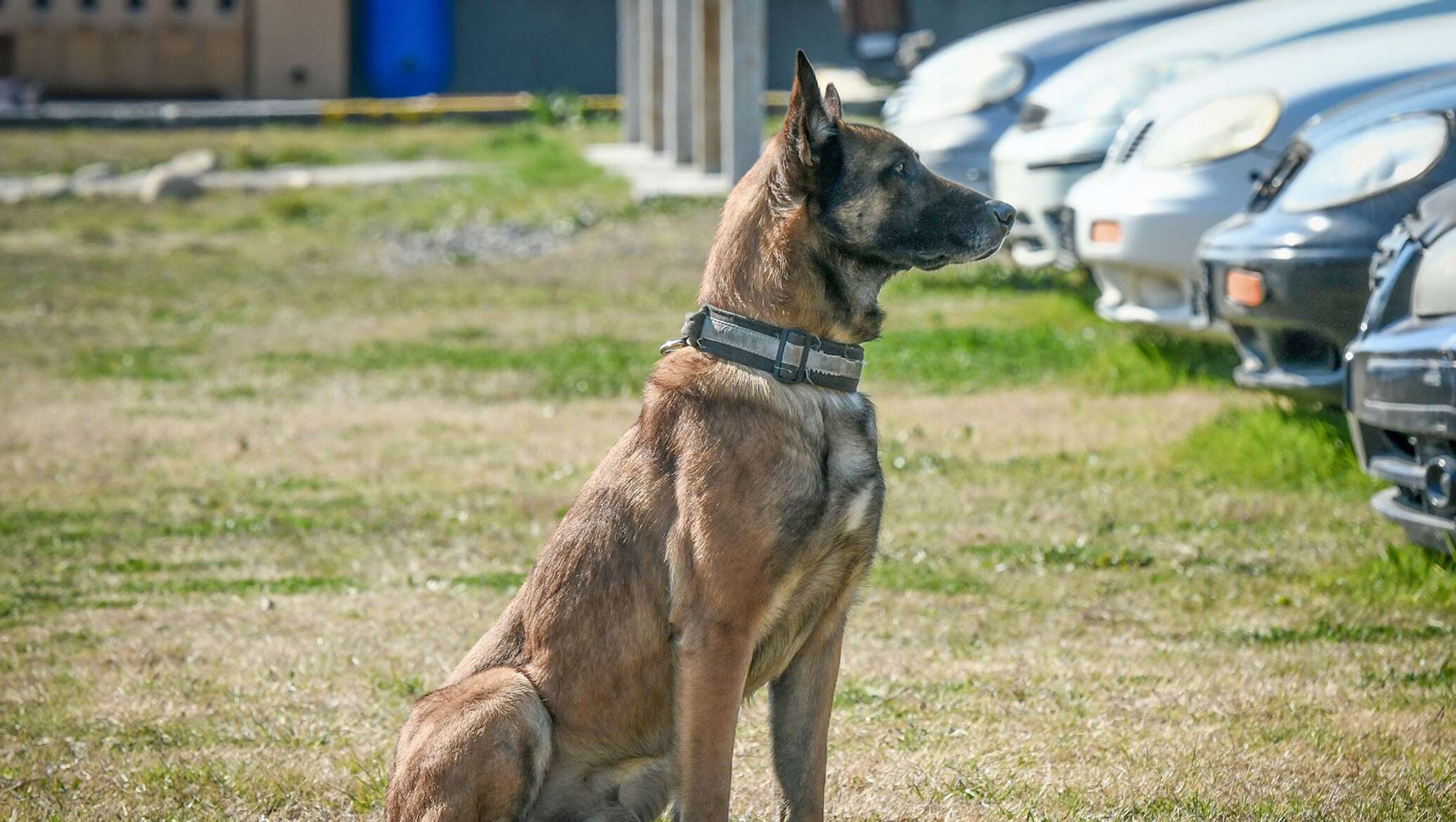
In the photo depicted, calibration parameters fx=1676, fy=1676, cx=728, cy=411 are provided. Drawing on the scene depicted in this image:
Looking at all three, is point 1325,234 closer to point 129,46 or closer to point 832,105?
point 832,105

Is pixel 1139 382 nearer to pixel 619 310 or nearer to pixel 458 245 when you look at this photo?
pixel 619 310

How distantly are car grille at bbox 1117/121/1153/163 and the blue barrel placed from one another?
24.3 meters

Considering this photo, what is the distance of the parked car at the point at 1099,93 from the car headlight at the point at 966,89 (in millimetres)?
1118

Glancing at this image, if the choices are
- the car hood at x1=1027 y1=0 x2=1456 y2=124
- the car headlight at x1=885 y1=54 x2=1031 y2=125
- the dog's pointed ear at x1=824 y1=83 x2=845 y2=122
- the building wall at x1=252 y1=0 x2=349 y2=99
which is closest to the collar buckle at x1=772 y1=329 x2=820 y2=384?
the dog's pointed ear at x1=824 y1=83 x2=845 y2=122

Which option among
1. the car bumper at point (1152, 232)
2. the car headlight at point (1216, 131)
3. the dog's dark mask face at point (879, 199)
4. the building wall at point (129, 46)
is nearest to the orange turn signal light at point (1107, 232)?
the car bumper at point (1152, 232)

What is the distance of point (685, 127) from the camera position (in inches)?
720

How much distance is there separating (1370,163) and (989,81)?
18.7 ft

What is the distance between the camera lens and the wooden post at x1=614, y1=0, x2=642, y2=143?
75.8 feet

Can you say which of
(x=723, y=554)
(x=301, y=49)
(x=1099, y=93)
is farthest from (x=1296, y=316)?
(x=301, y=49)

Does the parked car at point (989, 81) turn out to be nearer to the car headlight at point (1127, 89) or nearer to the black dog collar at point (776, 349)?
the car headlight at point (1127, 89)

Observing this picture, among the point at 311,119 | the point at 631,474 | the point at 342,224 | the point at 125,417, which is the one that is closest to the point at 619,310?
the point at 125,417

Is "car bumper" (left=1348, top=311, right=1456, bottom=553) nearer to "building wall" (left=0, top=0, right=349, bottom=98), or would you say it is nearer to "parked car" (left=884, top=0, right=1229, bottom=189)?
"parked car" (left=884, top=0, right=1229, bottom=189)

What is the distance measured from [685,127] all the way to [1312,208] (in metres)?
12.9

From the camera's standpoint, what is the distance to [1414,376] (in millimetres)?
4652
